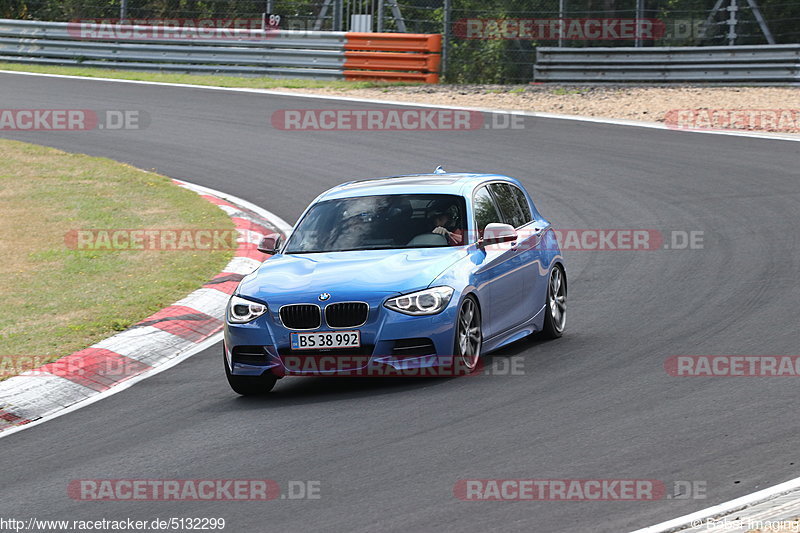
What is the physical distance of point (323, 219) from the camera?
10.2 m

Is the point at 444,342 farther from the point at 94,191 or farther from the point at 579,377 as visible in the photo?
the point at 94,191

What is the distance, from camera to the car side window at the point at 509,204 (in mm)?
10828

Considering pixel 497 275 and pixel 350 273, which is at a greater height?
pixel 350 273

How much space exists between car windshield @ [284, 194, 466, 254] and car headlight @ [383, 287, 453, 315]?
0.89 metres

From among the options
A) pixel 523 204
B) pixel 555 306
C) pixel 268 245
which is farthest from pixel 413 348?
pixel 523 204

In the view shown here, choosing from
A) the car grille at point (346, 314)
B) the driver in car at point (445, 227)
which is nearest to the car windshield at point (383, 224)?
the driver in car at point (445, 227)

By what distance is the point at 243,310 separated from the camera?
904 centimetres

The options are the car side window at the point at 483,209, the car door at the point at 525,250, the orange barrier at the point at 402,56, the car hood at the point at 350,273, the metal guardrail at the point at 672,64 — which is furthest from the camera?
the orange barrier at the point at 402,56

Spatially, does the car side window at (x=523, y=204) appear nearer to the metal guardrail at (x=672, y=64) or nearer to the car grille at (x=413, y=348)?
the car grille at (x=413, y=348)

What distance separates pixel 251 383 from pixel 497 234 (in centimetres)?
223

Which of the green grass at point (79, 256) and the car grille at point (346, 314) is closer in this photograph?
the car grille at point (346, 314)

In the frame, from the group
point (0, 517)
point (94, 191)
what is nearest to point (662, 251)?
point (94, 191)

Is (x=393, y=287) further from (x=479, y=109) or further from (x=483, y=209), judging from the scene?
(x=479, y=109)

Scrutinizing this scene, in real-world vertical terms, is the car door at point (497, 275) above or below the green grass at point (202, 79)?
below
